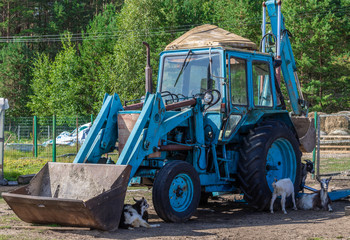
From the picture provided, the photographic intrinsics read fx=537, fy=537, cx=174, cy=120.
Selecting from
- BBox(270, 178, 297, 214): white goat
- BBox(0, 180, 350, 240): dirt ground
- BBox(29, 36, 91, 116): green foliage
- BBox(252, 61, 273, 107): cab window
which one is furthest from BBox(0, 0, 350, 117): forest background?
BBox(0, 180, 350, 240): dirt ground

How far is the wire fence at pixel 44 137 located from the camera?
64.4 feet

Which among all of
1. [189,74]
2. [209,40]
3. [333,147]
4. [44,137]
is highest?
[209,40]

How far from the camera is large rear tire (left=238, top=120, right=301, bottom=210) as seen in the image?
958 centimetres

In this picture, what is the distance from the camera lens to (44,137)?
2083 cm

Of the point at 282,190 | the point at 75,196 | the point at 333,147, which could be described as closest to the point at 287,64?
the point at 282,190

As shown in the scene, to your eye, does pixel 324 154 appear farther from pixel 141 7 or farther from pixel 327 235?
pixel 141 7

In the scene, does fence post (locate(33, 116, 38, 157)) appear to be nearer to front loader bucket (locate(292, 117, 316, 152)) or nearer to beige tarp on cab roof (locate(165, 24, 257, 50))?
beige tarp on cab roof (locate(165, 24, 257, 50))

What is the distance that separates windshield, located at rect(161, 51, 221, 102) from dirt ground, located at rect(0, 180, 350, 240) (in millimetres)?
2293

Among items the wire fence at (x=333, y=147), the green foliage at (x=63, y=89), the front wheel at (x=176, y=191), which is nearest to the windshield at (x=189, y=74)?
the front wheel at (x=176, y=191)

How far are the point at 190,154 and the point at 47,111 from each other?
34322 millimetres

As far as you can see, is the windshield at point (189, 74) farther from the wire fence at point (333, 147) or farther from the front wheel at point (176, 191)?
the wire fence at point (333, 147)

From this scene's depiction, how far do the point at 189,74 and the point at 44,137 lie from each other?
39.9 feet

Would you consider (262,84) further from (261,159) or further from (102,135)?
(102,135)

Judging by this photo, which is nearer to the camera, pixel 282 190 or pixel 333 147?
pixel 282 190
